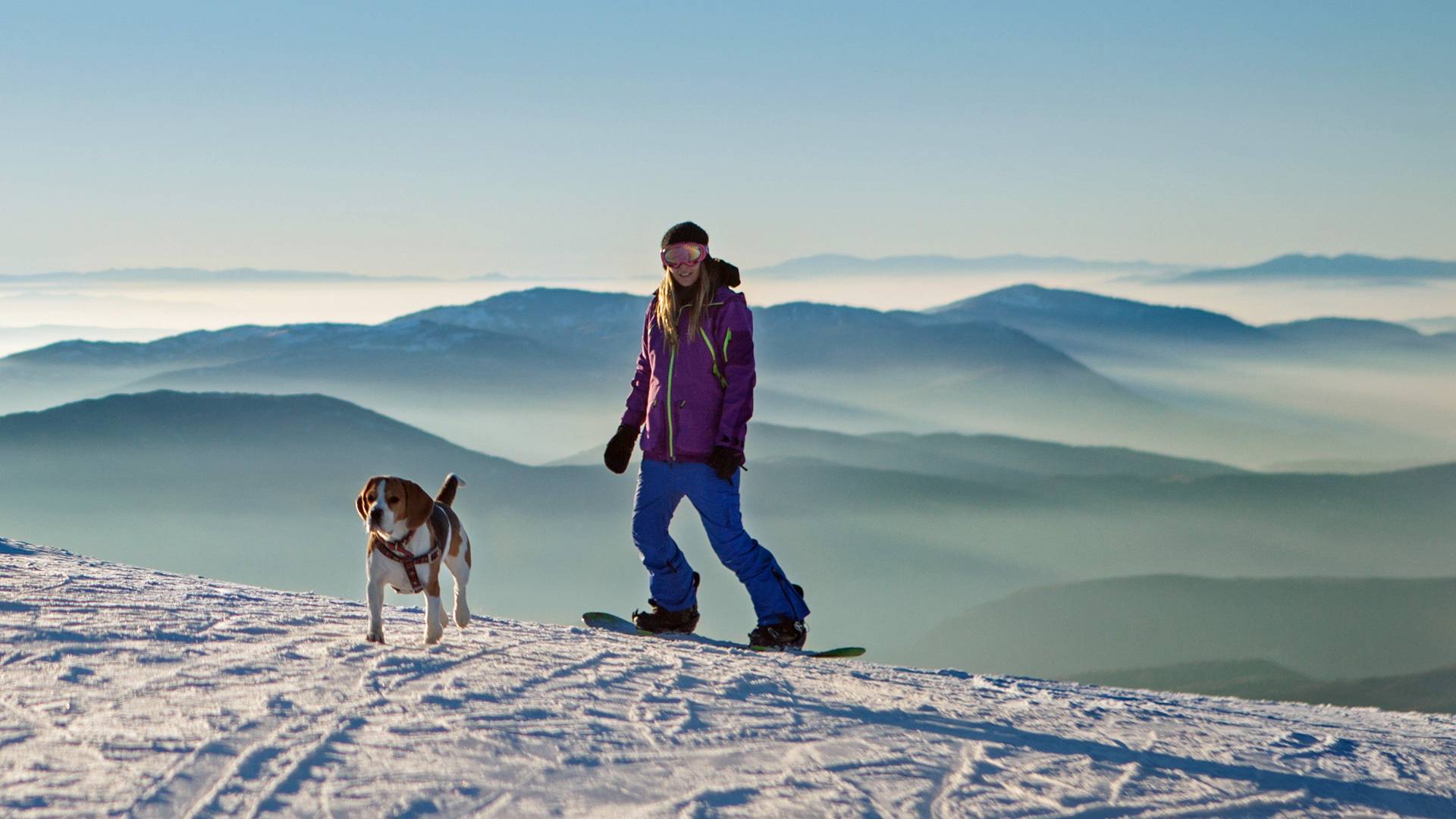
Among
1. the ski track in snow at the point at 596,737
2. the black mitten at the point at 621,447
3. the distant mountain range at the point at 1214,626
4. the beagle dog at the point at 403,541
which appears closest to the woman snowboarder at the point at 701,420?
the black mitten at the point at 621,447

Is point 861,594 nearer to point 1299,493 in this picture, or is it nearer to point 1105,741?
point 1299,493

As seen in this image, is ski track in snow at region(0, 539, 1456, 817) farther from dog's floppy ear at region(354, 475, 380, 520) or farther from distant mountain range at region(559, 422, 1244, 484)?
distant mountain range at region(559, 422, 1244, 484)

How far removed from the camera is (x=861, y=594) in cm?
13788

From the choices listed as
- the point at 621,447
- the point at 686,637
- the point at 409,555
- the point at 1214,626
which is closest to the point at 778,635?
the point at 686,637

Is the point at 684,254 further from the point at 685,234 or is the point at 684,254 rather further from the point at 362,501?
the point at 362,501

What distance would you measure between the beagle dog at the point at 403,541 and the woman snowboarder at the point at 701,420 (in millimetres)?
1213

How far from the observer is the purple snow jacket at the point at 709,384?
6070 millimetres

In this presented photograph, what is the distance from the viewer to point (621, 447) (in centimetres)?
662

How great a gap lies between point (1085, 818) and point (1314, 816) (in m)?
0.71

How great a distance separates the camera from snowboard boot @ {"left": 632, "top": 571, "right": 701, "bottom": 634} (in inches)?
259

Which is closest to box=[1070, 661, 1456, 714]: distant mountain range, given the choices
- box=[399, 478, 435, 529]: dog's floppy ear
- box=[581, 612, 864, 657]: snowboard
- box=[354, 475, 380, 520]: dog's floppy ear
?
box=[581, 612, 864, 657]: snowboard

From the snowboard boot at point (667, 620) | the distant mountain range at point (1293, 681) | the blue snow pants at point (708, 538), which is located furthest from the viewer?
the distant mountain range at point (1293, 681)

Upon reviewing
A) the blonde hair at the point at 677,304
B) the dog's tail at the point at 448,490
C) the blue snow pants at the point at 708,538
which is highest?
the blonde hair at the point at 677,304

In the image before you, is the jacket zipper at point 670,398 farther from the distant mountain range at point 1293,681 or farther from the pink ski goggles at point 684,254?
the distant mountain range at point 1293,681
